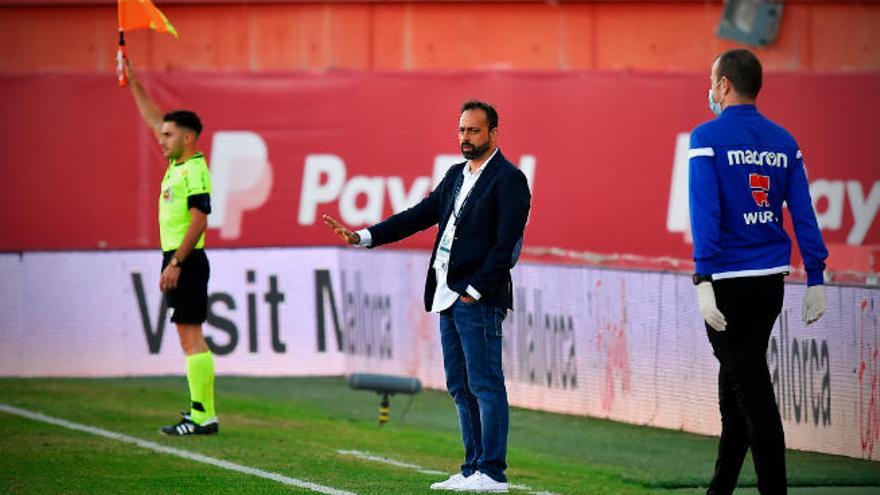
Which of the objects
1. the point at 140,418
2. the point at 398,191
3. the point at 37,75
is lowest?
the point at 140,418

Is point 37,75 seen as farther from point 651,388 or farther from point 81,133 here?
point 651,388

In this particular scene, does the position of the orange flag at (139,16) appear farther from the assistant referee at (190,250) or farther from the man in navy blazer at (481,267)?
the man in navy blazer at (481,267)

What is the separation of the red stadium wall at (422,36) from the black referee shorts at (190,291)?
1044 centimetres

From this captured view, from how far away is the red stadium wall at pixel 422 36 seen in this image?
21.9m

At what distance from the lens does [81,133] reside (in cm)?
2208

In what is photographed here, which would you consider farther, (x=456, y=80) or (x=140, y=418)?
(x=456, y=80)

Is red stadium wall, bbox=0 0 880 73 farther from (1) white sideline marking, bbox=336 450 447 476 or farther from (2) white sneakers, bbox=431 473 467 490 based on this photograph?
(2) white sneakers, bbox=431 473 467 490

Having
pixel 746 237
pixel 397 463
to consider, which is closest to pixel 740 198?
pixel 746 237

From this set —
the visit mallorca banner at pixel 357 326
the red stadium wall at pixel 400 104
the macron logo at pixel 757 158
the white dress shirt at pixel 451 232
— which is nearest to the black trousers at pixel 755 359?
the macron logo at pixel 757 158

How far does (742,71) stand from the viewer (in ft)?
25.3

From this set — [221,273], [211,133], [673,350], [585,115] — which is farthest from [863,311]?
[211,133]

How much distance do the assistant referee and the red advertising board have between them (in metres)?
9.01

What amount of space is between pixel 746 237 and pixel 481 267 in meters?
1.77

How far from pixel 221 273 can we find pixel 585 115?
5.75 meters
